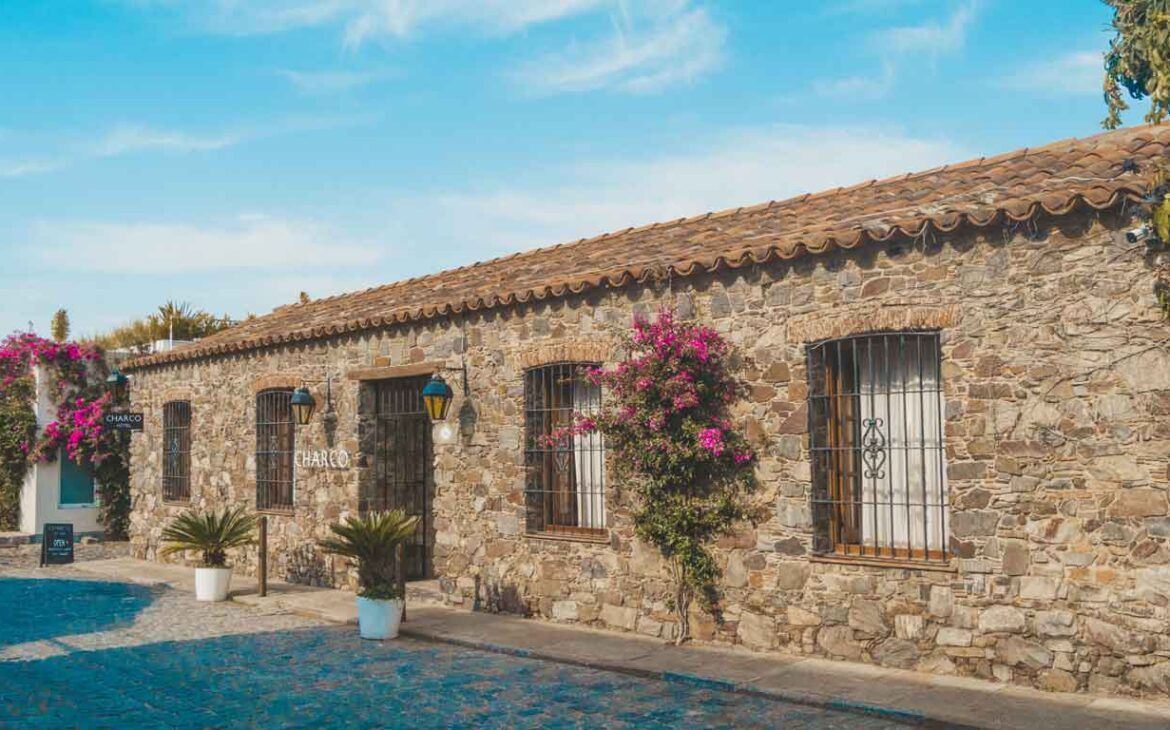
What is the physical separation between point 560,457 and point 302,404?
430cm

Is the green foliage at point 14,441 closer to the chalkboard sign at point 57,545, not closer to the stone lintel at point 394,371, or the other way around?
the chalkboard sign at point 57,545

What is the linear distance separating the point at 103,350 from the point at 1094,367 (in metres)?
19.8

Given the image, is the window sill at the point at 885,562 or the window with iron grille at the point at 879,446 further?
the window with iron grille at the point at 879,446

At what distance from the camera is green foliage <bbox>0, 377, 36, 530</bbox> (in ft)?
66.9

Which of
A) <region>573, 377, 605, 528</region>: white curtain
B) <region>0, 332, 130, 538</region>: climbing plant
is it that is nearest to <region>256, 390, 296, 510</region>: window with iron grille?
<region>573, 377, 605, 528</region>: white curtain

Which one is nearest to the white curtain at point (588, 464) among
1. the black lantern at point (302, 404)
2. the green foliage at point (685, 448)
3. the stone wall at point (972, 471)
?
the stone wall at point (972, 471)

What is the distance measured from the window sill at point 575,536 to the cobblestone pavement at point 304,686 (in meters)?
1.61

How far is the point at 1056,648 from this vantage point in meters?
7.14

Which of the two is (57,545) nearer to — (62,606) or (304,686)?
(62,606)

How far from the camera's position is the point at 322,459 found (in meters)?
13.6

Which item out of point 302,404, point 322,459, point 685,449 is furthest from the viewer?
point 322,459

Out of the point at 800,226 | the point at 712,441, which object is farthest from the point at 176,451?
the point at 800,226

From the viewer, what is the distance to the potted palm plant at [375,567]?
9992 millimetres

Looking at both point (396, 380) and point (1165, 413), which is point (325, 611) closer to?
point (396, 380)
